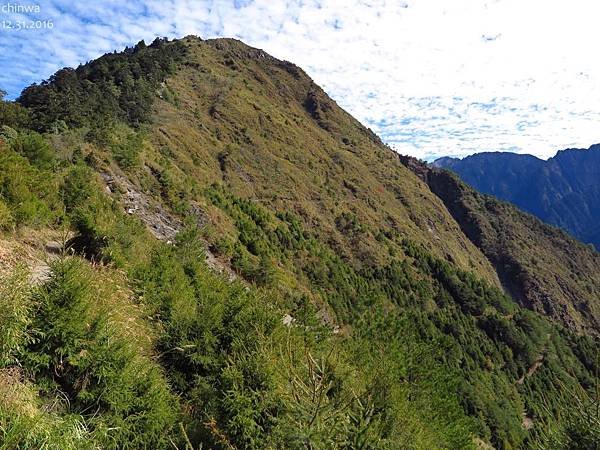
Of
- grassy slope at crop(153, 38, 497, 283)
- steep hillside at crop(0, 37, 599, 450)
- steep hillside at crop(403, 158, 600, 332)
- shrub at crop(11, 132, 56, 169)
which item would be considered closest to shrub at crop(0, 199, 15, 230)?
steep hillside at crop(0, 37, 599, 450)

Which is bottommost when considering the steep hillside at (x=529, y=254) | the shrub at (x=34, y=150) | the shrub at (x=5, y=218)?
the steep hillside at (x=529, y=254)

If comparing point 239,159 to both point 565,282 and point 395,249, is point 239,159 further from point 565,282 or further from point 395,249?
point 565,282

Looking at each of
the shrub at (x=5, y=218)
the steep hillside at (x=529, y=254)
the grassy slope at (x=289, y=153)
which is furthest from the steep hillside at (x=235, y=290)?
the steep hillside at (x=529, y=254)

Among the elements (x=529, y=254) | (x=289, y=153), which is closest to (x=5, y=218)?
(x=289, y=153)

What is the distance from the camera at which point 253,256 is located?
1751 inches

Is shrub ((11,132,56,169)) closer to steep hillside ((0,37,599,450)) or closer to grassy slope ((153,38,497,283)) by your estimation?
steep hillside ((0,37,599,450))

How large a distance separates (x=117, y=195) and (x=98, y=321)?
2315cm

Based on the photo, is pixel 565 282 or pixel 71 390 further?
pixel 565 282

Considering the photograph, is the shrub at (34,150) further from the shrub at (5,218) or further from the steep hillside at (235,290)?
the shrub at (5,218)

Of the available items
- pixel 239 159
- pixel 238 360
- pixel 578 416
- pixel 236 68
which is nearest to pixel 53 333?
pixel 238 360

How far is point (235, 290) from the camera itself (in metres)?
17.7

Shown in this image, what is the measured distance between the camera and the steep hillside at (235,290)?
9.18m

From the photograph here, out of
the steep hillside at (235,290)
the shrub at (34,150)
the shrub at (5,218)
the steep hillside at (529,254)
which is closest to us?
the steep hillside at (235,290)

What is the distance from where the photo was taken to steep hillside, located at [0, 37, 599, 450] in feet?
30.1
